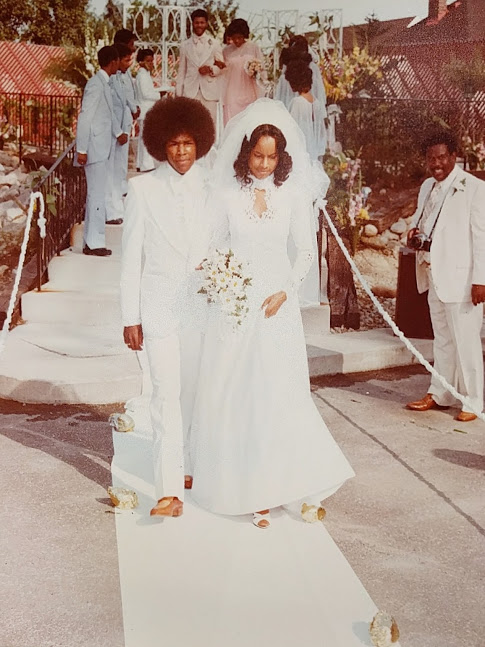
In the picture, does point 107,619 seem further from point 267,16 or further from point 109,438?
point 267,16

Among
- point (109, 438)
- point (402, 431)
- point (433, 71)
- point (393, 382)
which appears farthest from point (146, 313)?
point (433, 71)

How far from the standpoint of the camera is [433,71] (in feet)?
70.9

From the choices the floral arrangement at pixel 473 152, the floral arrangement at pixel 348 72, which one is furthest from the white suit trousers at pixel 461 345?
the floral arrangement at pixel 473 152

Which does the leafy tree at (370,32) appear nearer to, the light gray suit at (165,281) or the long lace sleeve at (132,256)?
the light gray suit at (165,281)

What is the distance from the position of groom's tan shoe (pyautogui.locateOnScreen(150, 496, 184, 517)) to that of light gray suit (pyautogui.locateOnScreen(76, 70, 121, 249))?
6088 millimetres

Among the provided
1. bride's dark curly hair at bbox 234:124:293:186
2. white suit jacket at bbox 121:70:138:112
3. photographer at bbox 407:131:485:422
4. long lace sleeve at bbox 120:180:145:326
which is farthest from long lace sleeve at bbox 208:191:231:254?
white suit jacket at bbox 121:70:138:112

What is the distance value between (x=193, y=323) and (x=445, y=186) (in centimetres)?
Result: 279

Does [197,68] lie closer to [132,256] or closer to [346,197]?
[346,197]

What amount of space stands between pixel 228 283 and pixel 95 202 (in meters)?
6.18

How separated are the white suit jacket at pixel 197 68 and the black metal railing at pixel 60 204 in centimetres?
173

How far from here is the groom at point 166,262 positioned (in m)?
5.14

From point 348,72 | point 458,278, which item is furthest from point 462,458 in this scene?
point 348,72

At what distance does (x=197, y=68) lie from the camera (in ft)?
42.7

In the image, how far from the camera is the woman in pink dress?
12.6m
